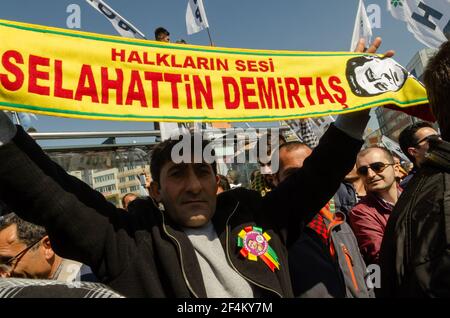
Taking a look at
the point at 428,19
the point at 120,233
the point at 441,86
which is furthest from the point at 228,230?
the point at 428,19

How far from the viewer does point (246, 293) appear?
1.49m

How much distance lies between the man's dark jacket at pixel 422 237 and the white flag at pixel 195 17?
773 centimetres

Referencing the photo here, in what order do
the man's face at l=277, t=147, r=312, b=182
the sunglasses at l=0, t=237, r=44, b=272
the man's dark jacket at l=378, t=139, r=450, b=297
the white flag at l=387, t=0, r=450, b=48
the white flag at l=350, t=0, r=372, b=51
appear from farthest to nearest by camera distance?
the white flag at l=350, t=0, r=372, b=51
the white flag at l=387, t=0, r=450, b=48
the man's face at l=277, t=147, r=312, b=182
the sunglasses at l=0, t=237, r=44, b=272
the man's dark jacket at l=378, t=139, r=450, b=297

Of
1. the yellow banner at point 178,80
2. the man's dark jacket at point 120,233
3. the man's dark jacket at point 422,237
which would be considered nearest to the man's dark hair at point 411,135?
the yellow banner at point 178,80

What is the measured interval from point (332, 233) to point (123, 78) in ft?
4.73

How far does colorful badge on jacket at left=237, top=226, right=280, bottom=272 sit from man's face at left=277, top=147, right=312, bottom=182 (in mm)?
841

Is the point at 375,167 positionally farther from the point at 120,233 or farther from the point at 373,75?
the point at 120,233

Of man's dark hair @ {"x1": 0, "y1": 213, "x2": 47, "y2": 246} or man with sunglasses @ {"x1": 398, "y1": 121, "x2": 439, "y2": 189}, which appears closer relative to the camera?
man's dark hair @ {"x1": 0, "y1": 213, "x2": 47, "y2": 246}

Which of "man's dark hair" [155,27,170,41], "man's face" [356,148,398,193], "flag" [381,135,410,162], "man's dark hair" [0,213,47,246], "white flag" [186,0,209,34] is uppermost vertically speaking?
"white flag" [186,0,209,34]

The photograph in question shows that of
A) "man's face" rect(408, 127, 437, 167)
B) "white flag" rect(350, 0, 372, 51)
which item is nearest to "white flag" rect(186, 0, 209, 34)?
"white flag" rect(350, 0, 372, 51)

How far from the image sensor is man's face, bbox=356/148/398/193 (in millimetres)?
2828

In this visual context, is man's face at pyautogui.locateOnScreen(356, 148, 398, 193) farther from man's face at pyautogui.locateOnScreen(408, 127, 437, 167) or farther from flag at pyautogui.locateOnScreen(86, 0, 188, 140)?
flag at pyautogui.locateOnScreen(86, 0, 188, 140)

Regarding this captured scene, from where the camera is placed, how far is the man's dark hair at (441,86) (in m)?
1.12

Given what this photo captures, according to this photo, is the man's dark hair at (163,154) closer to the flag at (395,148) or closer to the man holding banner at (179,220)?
the man holding banner at (179,220)
